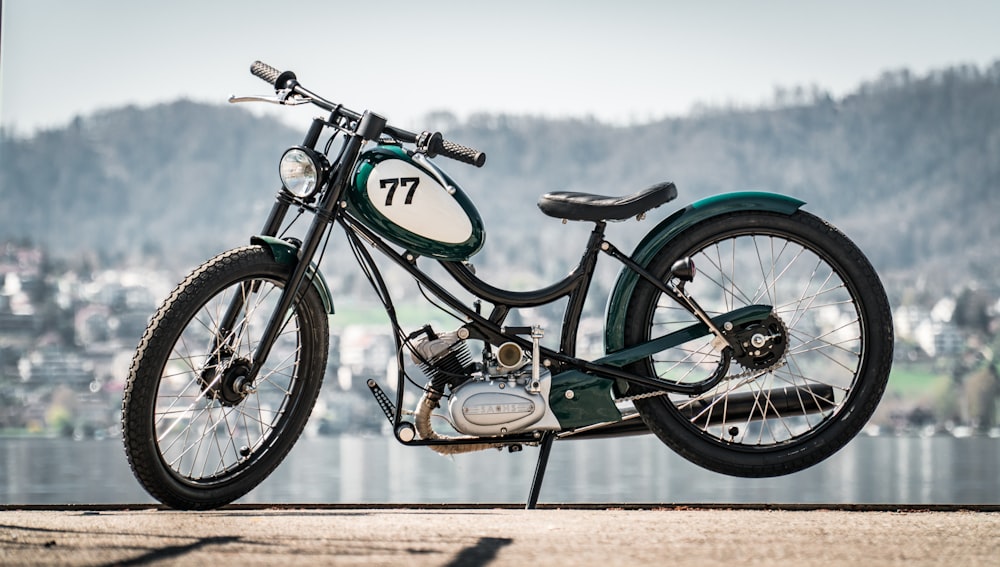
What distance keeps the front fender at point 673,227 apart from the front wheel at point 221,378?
1138 millimetres

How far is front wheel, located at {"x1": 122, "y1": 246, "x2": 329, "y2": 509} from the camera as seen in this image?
160 inches

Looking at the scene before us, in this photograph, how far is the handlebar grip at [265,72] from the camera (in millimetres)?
4629

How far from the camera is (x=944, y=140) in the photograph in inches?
6919

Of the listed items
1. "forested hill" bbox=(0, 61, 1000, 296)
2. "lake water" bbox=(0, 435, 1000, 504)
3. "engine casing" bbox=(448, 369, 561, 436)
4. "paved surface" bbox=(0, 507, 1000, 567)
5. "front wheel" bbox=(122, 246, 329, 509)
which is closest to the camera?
"paved surface" bbox=(0, 507, 1000, 567)

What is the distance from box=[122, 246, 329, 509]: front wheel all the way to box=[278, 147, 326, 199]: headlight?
0.27 metres

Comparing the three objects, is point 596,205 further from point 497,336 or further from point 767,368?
point 767,368

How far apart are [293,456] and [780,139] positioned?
9986 cm

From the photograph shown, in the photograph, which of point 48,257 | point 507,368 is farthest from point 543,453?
point 48,257

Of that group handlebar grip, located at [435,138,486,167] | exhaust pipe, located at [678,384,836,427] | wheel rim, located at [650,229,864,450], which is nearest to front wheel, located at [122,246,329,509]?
handlebar grip, located at [435,138,486,167]

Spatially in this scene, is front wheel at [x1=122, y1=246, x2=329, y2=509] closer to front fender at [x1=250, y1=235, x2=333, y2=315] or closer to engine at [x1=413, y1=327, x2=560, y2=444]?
front fender at [x1=250, y1=235, x2=333, y2=315]

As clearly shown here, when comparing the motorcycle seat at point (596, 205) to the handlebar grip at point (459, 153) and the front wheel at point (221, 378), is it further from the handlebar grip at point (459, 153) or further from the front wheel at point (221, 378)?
the front wheel at point (221, 378)

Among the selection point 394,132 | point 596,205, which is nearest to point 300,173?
point 394,132

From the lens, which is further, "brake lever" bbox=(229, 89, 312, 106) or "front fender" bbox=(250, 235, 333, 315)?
"brake lever" bbox=(229, 89, 312, 106)

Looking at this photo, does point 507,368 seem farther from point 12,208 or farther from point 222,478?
point 12,208
